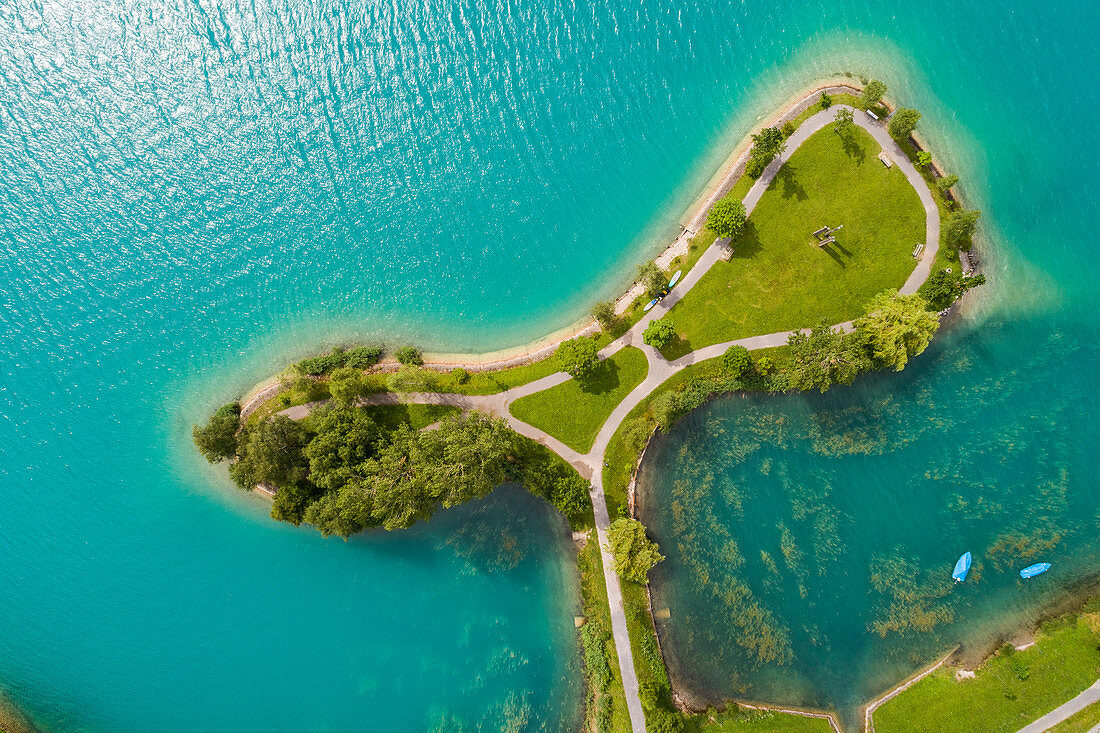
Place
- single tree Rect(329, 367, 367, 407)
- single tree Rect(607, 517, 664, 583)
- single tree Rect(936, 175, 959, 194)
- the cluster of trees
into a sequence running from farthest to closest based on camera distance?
single tree Rect(936, 175, 959, 194) → single tree Rect(329, 367, 367, 407) → single tree Rect(607, 517, 664, 583) → the cluster of trees

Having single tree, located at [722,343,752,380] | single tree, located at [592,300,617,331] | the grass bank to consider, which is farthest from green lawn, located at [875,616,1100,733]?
single tree, located at [592,300,617,331]

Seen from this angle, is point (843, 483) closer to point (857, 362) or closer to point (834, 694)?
point (857, 362)

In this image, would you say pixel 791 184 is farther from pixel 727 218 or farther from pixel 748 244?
pixel 727 218

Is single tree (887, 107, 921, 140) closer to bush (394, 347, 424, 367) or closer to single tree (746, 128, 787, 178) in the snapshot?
single tree (746, 128, 787, 178)

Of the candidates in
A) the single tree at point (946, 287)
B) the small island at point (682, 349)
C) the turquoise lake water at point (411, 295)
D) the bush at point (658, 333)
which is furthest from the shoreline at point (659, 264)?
the single tree at point (946, 287)

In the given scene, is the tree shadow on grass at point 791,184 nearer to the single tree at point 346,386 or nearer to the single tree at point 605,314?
the single tree at point 605,314

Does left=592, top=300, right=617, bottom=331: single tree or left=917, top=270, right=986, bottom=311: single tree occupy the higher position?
left=592, top=300, right=617, bottom=331: single tree

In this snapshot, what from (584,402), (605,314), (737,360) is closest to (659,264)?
(605,314)
